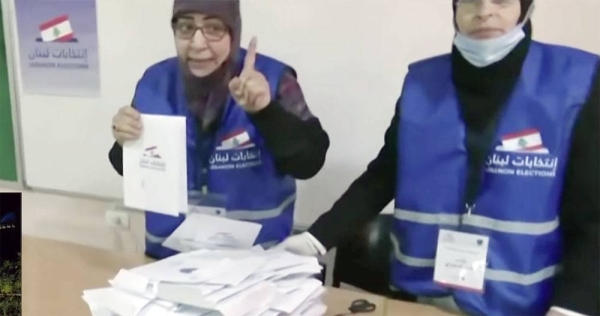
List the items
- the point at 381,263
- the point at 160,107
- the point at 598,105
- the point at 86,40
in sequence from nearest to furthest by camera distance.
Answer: the point at 598,105 < the point at 381,263 < the point at 160,107 < the point at 86,40

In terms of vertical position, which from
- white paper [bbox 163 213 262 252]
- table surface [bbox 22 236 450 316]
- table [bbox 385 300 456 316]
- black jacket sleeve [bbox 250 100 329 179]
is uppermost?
black jacket sleeve [bbox 250 100 329 179]

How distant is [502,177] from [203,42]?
780mm

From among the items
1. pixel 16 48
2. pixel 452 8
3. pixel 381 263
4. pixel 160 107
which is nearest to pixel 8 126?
pixel 16 48

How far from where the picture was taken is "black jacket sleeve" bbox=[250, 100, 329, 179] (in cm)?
157

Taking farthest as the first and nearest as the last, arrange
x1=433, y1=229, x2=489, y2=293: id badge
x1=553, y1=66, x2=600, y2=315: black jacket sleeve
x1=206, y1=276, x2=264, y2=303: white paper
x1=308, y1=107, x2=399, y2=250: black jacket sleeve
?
x1=308, y1=107, x2=399, y2=250: black jacket sleeve, x1=433, y1=229, x2=489, y2=293: id badge, x1=553, y1=66, x2=600, y2=315: black jacket sleeve, x1=206, y1=276, x2=264, y2=303: white paper

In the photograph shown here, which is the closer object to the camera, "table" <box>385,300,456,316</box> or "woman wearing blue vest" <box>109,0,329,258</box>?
"table" <box>385,300,456,316</box>

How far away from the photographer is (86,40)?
190cm

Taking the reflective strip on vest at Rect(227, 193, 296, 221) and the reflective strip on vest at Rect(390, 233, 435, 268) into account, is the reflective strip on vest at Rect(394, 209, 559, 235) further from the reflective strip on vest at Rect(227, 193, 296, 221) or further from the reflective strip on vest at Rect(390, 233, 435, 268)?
the reflective strip on vest at Rect(227, 193, 296, 221)

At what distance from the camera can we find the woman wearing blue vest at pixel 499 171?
4.28 feet

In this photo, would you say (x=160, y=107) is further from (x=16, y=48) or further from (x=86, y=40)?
(x=16, y=48)

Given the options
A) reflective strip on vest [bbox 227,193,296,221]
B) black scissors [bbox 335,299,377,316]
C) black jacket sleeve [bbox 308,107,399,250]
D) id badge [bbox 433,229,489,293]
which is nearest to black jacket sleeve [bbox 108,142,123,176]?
reflective strip on vest [bbox 227,193,296,221]

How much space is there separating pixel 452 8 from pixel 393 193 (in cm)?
42

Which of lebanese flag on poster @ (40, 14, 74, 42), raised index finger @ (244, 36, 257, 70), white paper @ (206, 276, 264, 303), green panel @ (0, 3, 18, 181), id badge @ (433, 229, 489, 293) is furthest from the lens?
green panel @ (0, 3, 18, 181)

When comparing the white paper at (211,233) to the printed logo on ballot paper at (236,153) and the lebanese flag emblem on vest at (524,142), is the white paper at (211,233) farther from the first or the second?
the lebanese flag emblem on vest at (524,142)
